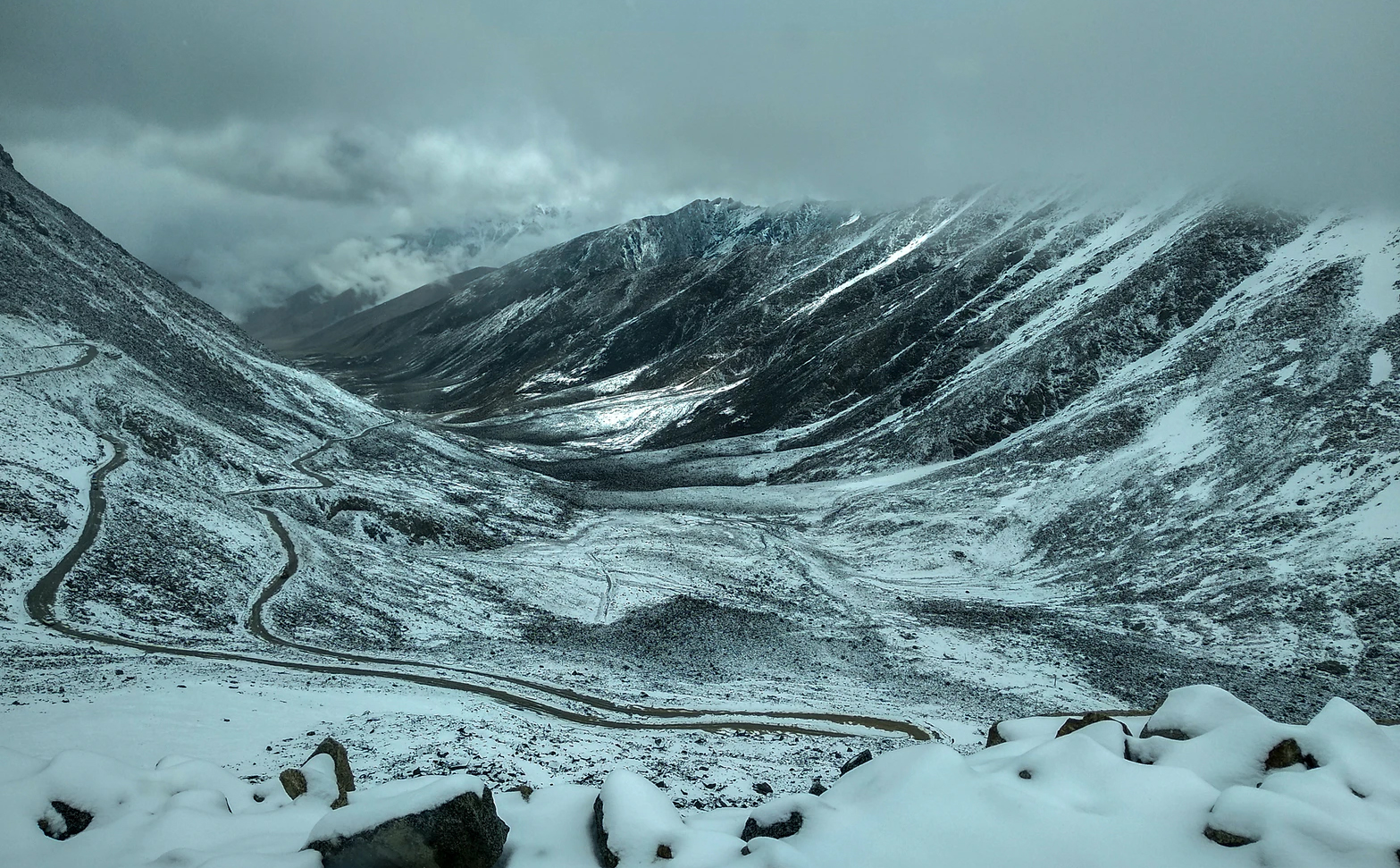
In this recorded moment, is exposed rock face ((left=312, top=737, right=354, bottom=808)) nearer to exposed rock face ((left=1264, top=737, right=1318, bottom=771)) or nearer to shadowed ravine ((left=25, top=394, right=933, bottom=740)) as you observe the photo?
shadowed ravine ((left=25, top=394, right=933, bottom=740))

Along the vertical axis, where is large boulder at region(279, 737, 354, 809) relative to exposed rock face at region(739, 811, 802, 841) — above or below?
above

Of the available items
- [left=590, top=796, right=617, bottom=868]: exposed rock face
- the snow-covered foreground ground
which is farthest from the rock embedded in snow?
[left=590, top=796, right=617, bottom=868]: exposed rock face

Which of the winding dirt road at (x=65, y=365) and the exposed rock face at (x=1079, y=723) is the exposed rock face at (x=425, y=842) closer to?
the exposed rock face at (x=1079, y=723)

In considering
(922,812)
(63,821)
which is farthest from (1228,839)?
(63,821)

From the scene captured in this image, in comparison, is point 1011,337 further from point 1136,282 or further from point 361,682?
point 361,682


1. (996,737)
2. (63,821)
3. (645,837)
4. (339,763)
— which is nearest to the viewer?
(63,821)

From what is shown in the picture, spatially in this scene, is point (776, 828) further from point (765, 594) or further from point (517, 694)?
point (765, 594)
